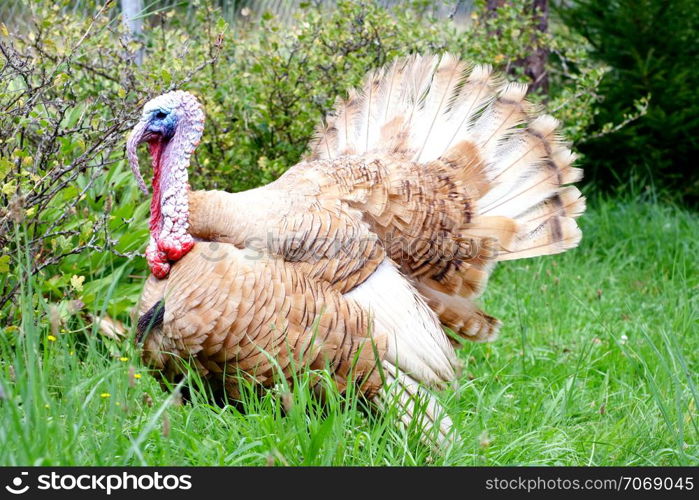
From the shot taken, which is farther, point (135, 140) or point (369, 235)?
point (369, 235)

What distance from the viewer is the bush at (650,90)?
739 centimetres

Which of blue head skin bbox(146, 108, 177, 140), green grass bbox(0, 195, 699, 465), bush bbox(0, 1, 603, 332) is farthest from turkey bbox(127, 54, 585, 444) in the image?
bush bbox(0, 1, 603, 332)

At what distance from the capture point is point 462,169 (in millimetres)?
4004

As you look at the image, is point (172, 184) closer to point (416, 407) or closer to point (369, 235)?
point (369, 235)

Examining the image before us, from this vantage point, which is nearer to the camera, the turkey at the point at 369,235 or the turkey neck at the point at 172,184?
the turkey at the point at 369,235

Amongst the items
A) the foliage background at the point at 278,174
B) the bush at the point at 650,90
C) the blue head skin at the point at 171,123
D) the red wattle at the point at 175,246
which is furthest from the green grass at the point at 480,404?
the bush at the point at 650,90

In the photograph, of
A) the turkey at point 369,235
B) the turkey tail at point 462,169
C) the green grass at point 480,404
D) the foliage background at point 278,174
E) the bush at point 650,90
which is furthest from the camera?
the bush at point 650,90

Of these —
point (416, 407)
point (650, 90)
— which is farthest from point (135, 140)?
point (650, 90)

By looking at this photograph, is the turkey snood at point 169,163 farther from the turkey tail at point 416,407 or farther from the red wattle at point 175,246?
the turkey tail at point 416,407

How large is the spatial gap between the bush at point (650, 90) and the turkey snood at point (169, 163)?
4.92 m

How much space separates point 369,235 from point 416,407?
2.71ft

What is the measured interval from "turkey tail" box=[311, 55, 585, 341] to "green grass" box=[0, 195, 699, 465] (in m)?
0.44

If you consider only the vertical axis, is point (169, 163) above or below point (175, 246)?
above

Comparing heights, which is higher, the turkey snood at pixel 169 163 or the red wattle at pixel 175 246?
the turkey snood at pixel 169 163
